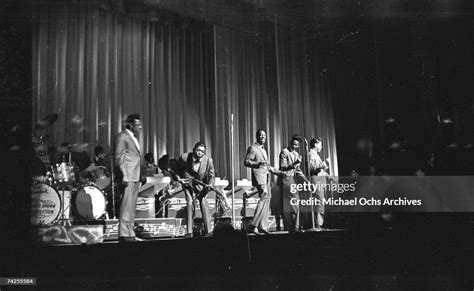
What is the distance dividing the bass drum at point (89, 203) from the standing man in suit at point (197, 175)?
2.92 ft

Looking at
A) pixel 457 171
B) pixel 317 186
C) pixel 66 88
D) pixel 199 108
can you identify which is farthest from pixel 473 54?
pixel 66 88

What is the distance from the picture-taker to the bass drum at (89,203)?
6066 mm

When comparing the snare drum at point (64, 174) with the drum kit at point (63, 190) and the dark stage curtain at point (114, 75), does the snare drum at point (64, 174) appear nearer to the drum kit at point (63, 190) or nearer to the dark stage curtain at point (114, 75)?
the drum kit at point (63, 190)

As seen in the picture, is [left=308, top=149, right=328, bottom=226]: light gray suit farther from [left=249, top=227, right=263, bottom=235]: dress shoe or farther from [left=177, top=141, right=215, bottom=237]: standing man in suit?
[left=177, top=141, right=215, bottom=237]: standing man in suit

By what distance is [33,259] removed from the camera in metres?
5.82

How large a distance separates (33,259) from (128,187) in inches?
46.1

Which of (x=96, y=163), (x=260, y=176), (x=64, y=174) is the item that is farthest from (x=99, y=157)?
(x=260, y=176)

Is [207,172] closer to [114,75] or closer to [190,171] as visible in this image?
[190,171]

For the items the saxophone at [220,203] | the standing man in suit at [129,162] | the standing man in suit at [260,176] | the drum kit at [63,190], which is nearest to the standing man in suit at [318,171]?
the standing man in suit at [260,176]

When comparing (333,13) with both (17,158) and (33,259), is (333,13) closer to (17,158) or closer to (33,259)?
(17,158)

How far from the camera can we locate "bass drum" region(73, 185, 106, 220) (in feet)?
19.9

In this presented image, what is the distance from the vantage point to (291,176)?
238 inches

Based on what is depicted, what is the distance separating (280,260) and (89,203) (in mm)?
2086

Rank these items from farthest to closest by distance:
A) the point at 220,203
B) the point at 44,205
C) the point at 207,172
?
the point at 207,172 < the point at 220,203 < the point at 44,205
